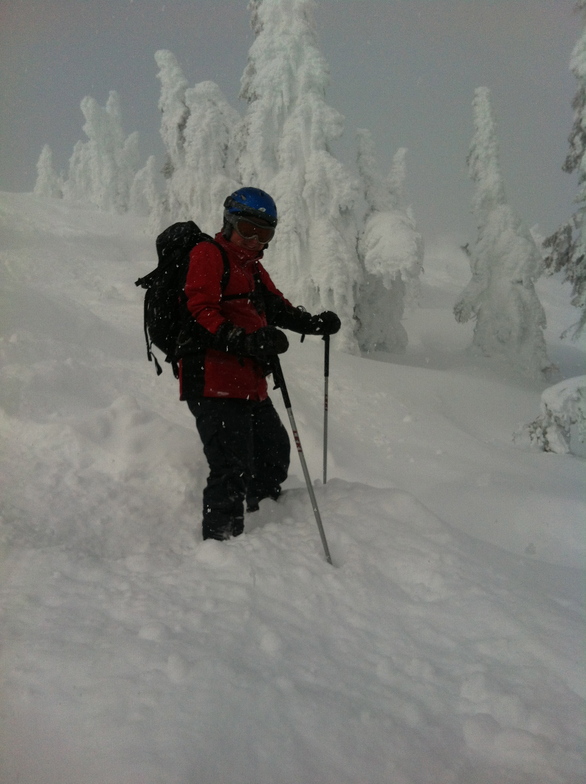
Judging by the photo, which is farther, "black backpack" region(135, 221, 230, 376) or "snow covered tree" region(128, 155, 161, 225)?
"snow covered tree" region(128, 155, 161, 225)

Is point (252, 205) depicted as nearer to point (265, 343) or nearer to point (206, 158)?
point (265, 343)

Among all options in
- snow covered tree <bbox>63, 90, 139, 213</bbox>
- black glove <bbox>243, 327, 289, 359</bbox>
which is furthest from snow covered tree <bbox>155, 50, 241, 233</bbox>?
snow covered tree <bbox>63, 90, 139, 213</bbox>

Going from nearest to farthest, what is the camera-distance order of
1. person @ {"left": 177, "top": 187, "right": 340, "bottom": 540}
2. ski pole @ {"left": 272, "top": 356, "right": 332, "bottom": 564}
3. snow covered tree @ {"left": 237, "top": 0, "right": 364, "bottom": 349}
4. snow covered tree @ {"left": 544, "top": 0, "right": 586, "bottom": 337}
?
1. ski pole @ {"left": 272, "top": 356, "right": 332, "bottom": 564}
2. person @ {"left": 177, "top": 187, "right": 340, "bottom": 540}
3. snow covered tree @ {"left": 544, "top": 0, "right": 586, "bottom": 337}
4. snow covered tree @ {"left": 237, "top": 0, "right": 364, "bottom": 349}

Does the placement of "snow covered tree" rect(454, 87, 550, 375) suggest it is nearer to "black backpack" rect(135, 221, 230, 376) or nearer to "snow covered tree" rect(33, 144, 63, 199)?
"black backpack" rect(135, 221, 230, 376)

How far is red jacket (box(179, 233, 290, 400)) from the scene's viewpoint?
338cm

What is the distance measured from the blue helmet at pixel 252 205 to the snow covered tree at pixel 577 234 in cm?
1053

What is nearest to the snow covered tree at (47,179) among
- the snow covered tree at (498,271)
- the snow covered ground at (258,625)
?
the snow covered tree at (498,271)

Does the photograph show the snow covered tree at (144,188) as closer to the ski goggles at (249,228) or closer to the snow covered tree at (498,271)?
the snow covered tree at (498,271)

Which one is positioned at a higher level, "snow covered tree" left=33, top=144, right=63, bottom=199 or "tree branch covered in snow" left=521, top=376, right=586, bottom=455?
"snow covered tree" left=33, top=144, right=63, bottom=199

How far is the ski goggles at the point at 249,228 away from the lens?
363cm

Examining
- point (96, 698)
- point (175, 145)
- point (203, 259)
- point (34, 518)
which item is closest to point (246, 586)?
point (96, 698)

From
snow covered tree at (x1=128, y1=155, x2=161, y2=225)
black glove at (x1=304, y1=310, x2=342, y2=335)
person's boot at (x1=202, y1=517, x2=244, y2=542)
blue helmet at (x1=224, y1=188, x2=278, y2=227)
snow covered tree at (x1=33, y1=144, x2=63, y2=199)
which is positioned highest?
snow covered tree at (x1=33, y1=144, x2=63, y2=199)

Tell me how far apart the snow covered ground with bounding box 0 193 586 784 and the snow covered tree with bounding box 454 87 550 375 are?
14.7 metres

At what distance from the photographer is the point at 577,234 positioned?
11.9 m
